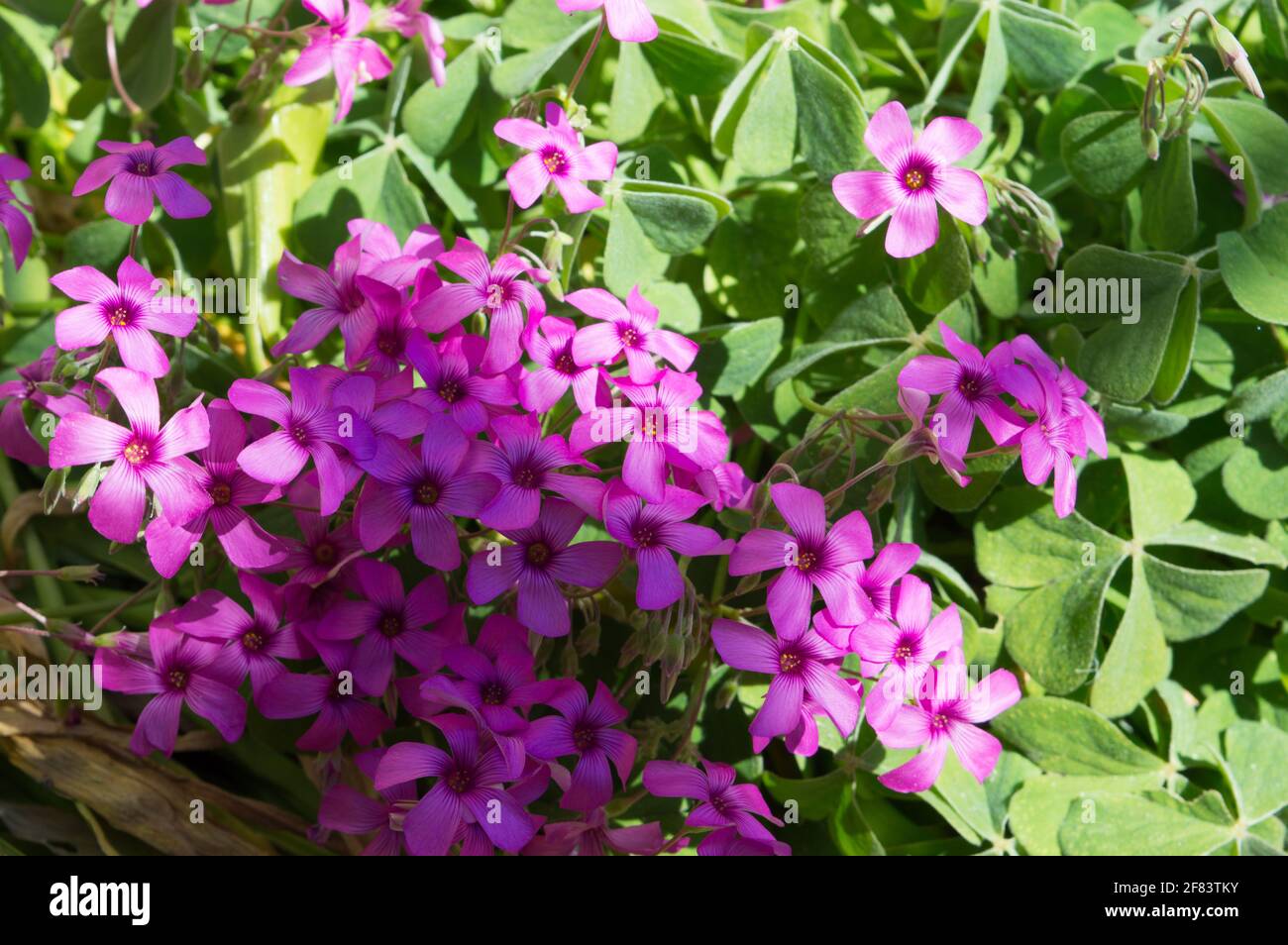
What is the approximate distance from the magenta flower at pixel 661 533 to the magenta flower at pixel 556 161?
24 cm

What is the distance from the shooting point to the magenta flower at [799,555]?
0.74 meters

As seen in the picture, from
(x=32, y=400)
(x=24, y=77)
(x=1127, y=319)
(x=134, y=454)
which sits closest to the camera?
(x=134, y=454)

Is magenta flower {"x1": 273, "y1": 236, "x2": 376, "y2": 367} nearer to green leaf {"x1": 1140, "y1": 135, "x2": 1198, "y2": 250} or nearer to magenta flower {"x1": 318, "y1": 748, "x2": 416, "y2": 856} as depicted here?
magenta flower {"x1": 318, "y1": 748, "x2": 416, "y2": 856}

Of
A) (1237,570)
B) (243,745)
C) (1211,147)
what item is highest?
(1211,147)

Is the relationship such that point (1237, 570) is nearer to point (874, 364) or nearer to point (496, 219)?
point (874, 364)

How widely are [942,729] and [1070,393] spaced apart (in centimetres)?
27

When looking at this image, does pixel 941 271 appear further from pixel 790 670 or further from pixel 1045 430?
pixel 790 670

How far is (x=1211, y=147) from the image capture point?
1047 mm

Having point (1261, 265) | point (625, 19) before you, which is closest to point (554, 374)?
point (625, 19)

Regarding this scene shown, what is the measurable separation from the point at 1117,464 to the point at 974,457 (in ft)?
0.77

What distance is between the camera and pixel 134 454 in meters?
0.72

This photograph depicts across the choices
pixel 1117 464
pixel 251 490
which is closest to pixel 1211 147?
pixel 1117 464

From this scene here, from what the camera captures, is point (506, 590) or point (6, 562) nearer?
point (506, 590)

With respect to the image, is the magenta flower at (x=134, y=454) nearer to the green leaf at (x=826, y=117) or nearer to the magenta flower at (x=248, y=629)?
the magenta flower at (x=248, y=629)
